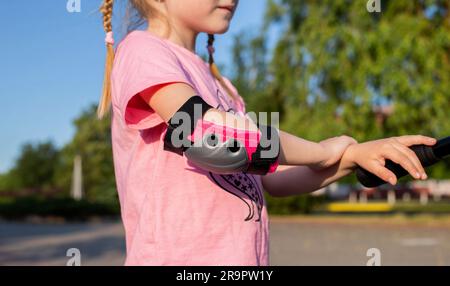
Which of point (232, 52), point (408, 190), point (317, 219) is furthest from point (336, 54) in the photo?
point (408, 190)

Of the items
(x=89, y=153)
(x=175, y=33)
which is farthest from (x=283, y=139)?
(x=89, y=153)

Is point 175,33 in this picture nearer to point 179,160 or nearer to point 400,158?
point 179,160

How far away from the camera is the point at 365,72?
47.2 feet

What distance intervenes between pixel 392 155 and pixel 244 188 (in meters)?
0.34

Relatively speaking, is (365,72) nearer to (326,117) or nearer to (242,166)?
(326,117)

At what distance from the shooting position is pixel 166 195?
1.32 meters

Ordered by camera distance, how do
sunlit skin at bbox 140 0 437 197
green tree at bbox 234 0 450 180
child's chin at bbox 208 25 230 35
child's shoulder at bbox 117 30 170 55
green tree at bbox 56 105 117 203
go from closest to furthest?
sunlit skin at bbox 140 0 437 197, child's shoulder at bbox 117 30 170 55, child's chin at bbox 208 25 230 35, green tree at bbox 234 0 450 180, green tree at bbox 56 105 117 203

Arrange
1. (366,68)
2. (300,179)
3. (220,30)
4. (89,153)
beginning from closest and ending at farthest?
(220,30)
(300,179)
(366,68)
(89,153)

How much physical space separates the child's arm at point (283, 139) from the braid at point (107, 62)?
245 millimetres

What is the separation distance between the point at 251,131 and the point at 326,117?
48.1ft

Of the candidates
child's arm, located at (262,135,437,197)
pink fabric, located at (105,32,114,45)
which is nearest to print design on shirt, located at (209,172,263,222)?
child's arm, located at (262,135,437,197)

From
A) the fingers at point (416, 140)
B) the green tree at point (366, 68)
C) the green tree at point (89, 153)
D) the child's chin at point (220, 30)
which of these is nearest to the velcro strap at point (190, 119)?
the child's chin at point (220, 30)

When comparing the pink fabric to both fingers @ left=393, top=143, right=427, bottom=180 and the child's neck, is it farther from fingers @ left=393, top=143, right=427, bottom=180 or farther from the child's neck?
fingers @ left=393, top=143, right=427, bottom=180

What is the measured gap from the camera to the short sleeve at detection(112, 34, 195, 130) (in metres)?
1.23
